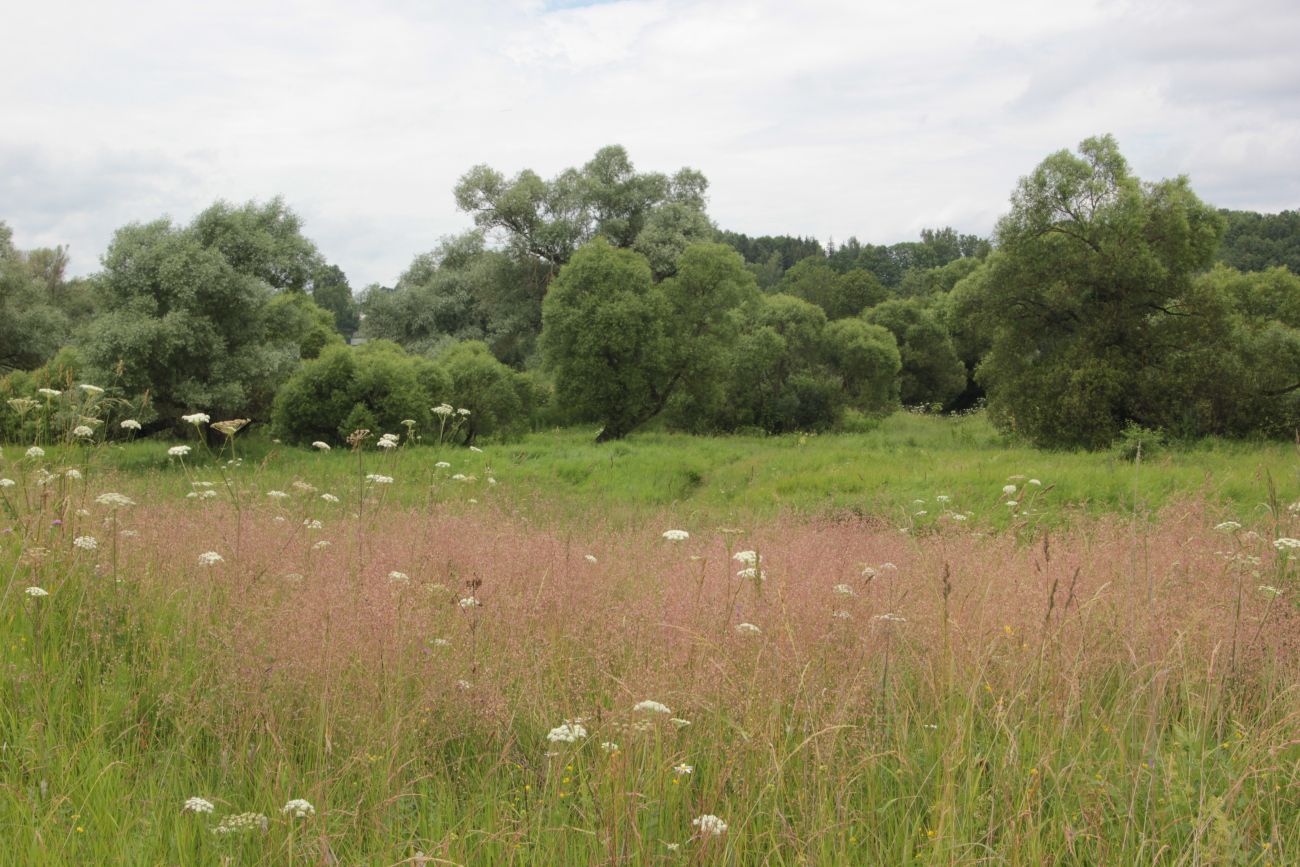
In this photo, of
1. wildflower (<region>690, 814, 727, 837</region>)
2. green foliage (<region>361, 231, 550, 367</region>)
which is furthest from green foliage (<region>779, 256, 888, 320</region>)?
wildflower (<region>690, 814, 727, 837</region>)

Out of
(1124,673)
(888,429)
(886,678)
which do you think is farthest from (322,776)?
(888,429)

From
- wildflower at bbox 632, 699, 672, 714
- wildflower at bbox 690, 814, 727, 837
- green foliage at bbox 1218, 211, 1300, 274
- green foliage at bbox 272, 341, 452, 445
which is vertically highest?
green foliage at bbox 1218, 211, 1300, 274

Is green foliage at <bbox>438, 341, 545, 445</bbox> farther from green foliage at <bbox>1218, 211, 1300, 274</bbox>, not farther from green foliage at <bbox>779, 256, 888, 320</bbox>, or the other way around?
green foliage at <bbox>1218, 211, 1300, 274</bbox>

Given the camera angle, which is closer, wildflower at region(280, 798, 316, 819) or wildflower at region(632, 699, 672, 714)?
wildflower at region(280, 798, 316, 819)

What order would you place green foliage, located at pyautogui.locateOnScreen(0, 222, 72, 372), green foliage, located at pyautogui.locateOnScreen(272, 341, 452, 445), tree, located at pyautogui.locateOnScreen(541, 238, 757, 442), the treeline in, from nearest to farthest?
the treeline < green foliage, located at pyautogui.locateOnScreen(272, 341, 452, 445) < tree, located at pyautogui.locateOnScreen(541, 238, 757, 442) < green foliage, located at pyautogui.locateOnScreen(0, 222, 72, 372)

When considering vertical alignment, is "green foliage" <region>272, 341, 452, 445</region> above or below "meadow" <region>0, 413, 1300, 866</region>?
above

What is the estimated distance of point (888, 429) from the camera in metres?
30.1

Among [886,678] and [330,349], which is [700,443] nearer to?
[330,349]

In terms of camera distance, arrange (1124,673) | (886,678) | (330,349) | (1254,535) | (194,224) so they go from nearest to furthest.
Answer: (886,678) < (1124,673) < (1254,535) < (194,224) < (330,349)

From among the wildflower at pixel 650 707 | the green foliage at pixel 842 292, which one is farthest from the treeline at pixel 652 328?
the green foliage at pixel 842 292

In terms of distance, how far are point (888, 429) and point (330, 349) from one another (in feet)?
62.5

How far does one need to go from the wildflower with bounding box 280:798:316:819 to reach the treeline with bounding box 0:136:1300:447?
12496 mm

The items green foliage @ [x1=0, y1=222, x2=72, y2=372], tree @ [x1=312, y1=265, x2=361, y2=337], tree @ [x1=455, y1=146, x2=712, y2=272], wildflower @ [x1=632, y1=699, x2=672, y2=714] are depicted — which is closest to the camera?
wildflower @ [x1=632, y1=699, x2=672, y2=714]

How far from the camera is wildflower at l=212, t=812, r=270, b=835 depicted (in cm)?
247
